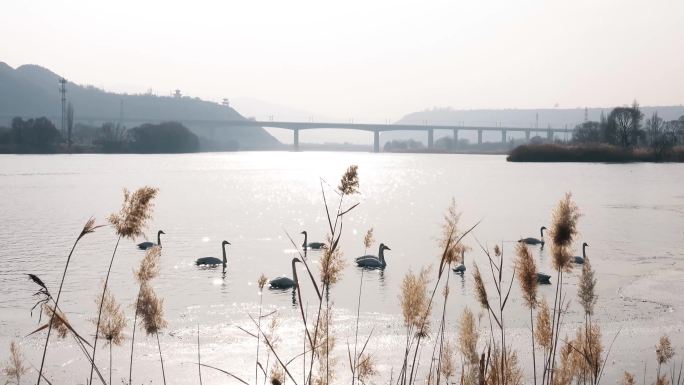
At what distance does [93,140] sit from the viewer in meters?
117

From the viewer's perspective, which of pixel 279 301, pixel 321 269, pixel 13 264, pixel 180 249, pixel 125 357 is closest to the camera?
pixel 321 269

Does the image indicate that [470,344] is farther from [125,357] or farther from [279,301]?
[279,301]

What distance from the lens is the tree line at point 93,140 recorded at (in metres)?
98.4

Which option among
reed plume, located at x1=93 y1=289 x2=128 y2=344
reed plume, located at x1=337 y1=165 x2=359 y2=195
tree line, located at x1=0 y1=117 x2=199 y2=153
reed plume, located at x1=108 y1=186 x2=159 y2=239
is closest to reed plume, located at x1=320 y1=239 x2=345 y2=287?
reed plume, located at x1=337 y1=165 x2=359 y2=195

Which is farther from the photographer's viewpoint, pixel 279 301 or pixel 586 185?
pixel 586 185

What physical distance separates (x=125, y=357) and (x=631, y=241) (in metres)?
15.3

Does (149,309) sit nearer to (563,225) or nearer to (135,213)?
(135,213)

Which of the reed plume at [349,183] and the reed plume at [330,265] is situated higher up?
the reed plume at [349,183]

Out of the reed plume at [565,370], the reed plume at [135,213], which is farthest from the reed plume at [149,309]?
the reed plume at [565,370]

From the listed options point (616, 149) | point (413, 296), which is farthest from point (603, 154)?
point (413, 296)

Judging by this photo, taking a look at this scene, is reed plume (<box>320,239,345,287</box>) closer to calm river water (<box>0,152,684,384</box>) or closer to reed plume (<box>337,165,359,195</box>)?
reed plume (<box>337,165,359,195</box>)

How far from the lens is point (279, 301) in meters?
12.8

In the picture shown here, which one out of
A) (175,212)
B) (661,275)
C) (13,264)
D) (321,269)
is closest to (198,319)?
(13,264)

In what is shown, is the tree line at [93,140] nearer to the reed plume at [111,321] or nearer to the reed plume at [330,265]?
the reed plume at [111,321]
